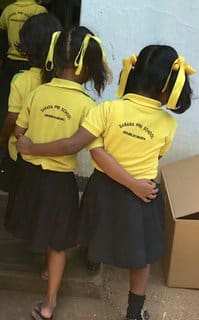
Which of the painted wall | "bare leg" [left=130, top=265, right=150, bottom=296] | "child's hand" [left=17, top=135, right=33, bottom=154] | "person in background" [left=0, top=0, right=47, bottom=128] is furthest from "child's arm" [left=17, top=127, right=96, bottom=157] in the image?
"person in background" [left=0, top=0, right=47, bottom=128]

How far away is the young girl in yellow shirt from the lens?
215 cm

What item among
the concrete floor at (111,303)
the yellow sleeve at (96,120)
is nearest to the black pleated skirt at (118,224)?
the yellow sleeve at (96,120)

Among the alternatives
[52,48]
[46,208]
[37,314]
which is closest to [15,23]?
[52,48]

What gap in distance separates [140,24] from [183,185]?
100 cm

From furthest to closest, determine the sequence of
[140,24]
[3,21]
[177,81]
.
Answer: [3,21], [140,24], [177,81]

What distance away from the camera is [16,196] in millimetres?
2434

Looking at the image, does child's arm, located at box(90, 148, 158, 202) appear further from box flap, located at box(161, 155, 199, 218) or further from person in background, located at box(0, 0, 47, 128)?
person in background, located at box(0, 0, 47, 128)

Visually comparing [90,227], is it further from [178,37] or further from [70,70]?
[178,37]

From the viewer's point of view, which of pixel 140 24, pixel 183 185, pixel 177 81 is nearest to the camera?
pixel 177 81

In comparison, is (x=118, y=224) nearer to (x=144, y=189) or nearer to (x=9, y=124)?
(x=144, y=189)

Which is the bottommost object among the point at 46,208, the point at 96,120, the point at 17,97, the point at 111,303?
the point at 111,303

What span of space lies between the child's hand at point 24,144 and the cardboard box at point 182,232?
0.87m

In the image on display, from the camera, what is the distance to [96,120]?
2156mm

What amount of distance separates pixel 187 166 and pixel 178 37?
786 mm
